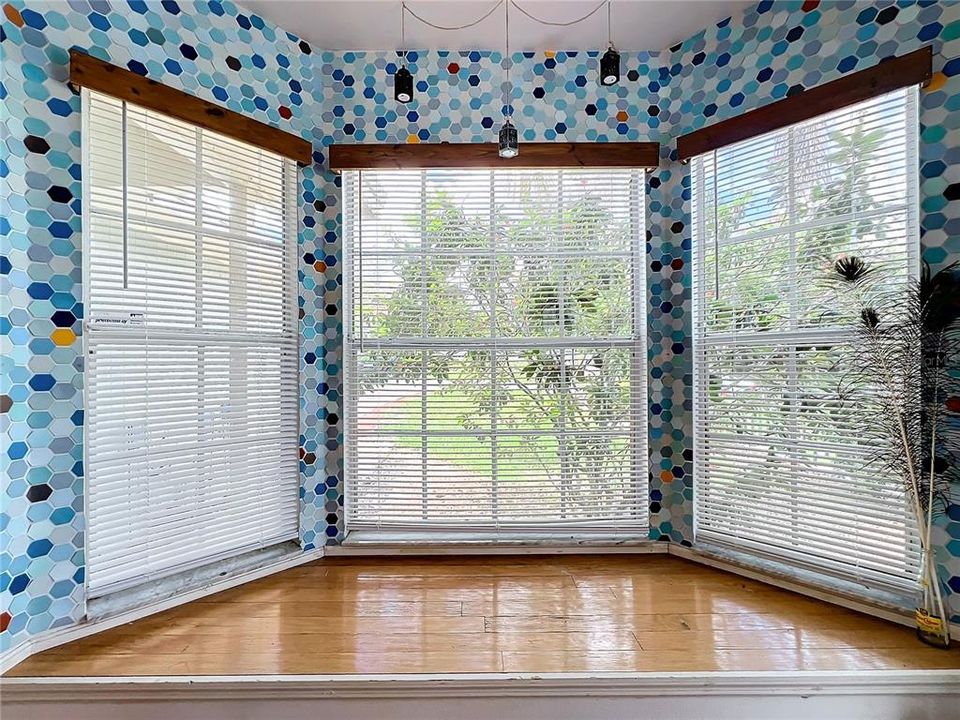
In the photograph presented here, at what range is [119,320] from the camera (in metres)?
1.62

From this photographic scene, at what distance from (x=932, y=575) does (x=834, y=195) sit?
4.36ft

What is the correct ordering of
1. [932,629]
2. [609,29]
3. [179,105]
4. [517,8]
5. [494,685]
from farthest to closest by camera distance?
[609,29] → [517,8] → [179,105] → [932,629] → [494,685]

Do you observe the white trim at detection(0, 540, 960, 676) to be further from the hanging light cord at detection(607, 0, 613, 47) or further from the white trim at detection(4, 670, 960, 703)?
the hanging light cord at detection(607, 0, 613, 47)

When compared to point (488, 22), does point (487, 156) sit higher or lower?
→ lower

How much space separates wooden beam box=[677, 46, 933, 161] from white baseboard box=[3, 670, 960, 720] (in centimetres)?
187

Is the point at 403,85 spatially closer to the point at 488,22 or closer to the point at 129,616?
the point at 488,22

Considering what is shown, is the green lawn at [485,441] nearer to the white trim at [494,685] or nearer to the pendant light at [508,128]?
the white trim at [494,685]

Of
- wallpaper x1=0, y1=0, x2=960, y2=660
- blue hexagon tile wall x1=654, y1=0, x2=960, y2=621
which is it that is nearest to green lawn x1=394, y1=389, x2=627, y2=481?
wallpaper x1=0, y1=0, x2=960, y2=660

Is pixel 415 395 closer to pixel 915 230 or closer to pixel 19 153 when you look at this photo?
pixel 19 153

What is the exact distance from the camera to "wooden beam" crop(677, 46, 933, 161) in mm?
1532

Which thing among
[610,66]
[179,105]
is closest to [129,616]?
[179,105]

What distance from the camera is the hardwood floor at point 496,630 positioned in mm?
1386

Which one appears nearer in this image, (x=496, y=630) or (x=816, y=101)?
(x=496, y=630)

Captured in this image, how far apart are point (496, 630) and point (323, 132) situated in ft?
7.23
